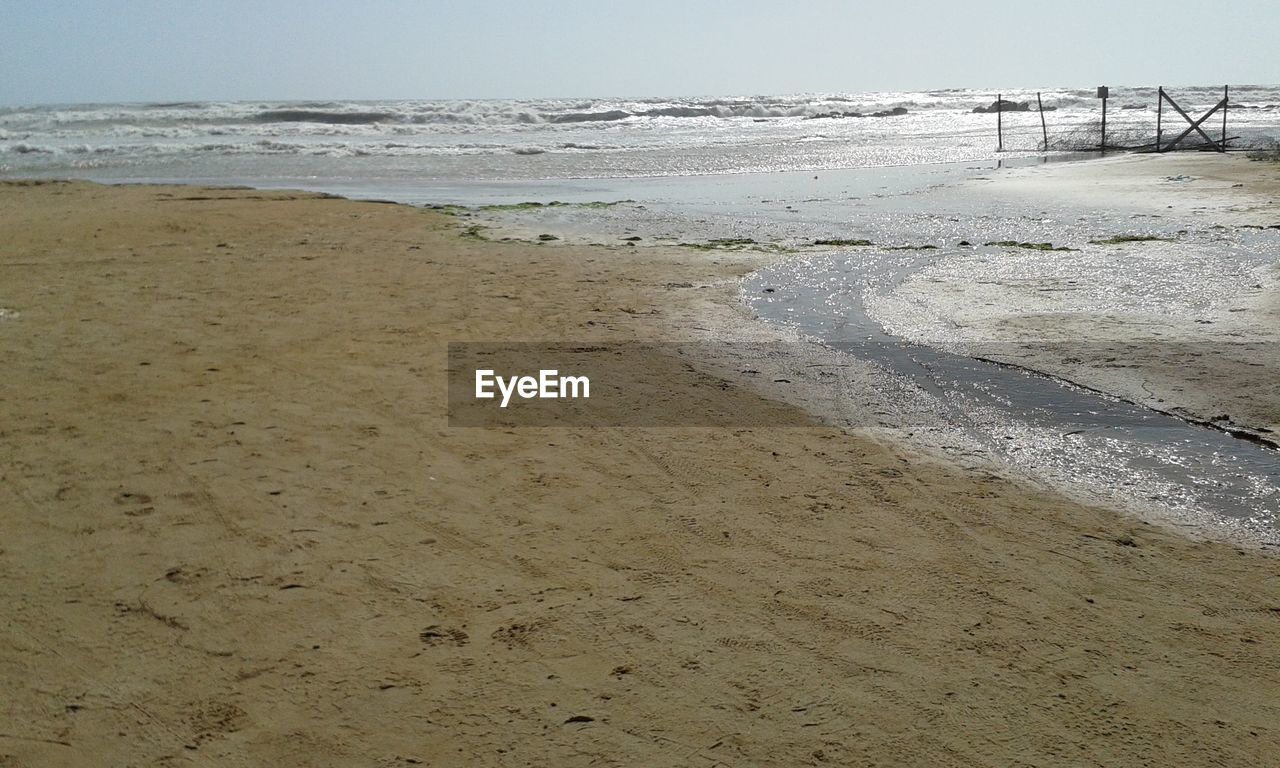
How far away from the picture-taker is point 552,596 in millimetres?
3617

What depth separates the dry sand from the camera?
9.44ft

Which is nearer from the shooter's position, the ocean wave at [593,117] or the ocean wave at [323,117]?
the ocean wave at [323,117]

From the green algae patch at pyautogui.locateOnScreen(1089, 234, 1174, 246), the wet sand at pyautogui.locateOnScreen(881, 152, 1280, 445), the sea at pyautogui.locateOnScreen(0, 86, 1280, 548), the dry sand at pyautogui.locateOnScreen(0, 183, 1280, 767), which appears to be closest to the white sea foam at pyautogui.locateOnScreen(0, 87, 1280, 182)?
the sea at pyautogui.locateOnScreen(0, 86, 1280, 548)

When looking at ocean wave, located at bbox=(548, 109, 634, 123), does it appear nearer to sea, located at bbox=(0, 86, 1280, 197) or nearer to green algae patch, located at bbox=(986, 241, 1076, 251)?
sea, located at bbox=(0, 86, 1280, 197)

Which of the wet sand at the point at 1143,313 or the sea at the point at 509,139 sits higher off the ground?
the sea at the point at 509,139

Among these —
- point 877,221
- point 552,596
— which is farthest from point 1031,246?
point 552,596

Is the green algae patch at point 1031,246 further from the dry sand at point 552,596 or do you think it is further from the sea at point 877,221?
the dry sand at point 552,596

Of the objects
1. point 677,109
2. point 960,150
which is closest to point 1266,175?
point 960,150

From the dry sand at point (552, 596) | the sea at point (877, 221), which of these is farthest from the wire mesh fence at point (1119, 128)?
the dry sand at point (552, 596)

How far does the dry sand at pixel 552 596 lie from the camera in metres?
2.88

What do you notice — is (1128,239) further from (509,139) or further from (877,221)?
(509,139)

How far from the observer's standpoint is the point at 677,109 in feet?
174

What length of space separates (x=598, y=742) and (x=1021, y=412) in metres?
3.76

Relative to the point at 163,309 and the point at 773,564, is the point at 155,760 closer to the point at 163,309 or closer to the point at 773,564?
the point at 773,564
